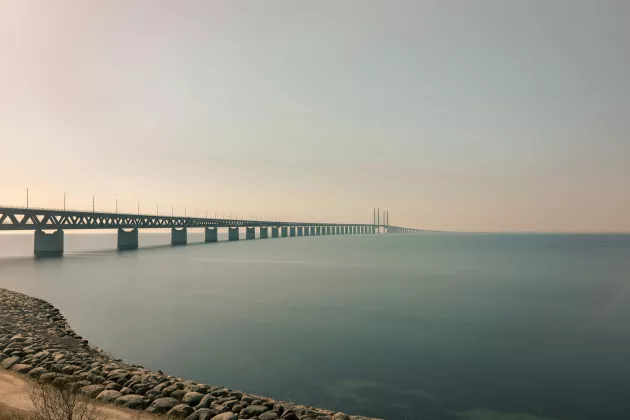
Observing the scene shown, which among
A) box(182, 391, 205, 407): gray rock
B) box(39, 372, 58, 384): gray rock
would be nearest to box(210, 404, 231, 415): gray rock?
box(182, 391, 205, 407): gray rock

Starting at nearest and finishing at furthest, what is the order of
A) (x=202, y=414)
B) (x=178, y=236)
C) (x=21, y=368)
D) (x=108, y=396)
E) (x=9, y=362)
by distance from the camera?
(x=202, y=414)
(x=108, y=396)
(x=21, y=368)
(x=9, y=362)
(x=178, y=236)

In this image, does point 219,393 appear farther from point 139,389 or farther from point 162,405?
point 139,389

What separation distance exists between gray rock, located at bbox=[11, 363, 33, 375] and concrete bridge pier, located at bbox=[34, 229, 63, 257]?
103841 mm

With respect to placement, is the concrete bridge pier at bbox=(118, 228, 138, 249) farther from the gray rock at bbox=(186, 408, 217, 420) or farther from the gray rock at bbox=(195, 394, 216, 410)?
the gray rock at bbox=(186, 408, 217, 420)

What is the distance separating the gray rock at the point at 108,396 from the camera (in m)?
11.3

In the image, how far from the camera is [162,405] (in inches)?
434

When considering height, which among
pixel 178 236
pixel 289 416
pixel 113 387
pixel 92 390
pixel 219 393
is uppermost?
pixel 92 390

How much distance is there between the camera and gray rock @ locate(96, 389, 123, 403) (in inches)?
443

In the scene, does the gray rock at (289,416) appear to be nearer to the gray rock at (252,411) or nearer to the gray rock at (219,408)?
the gray rock at (252,411)

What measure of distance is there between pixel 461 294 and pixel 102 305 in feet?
122

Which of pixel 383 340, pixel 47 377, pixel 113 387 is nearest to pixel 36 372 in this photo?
pixel 47 377

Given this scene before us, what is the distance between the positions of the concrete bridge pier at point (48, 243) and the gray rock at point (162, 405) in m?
109

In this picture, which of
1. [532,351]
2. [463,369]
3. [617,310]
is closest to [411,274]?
[617,310]

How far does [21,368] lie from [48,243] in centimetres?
10798
